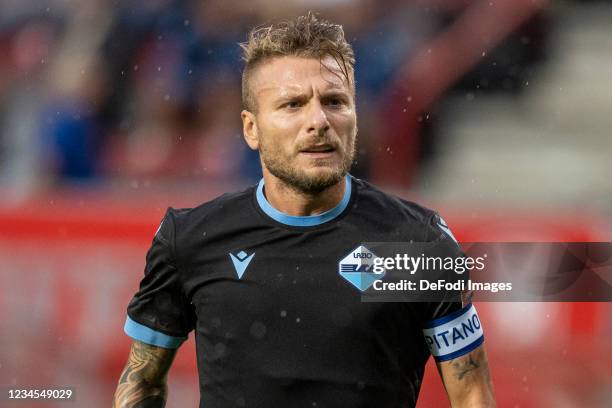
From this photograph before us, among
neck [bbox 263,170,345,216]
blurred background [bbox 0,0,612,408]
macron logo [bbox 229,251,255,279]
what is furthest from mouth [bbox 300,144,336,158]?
blurred background [bbox 0,0,612,408]

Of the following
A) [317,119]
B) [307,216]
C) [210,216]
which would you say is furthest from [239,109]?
[317,119]

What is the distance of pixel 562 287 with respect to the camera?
223 inches

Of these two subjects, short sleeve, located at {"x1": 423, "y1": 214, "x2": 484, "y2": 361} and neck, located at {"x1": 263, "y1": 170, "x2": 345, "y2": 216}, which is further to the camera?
neck, located at {"x1": 263, "y1": 170, "x2": 345, "y2": 216}

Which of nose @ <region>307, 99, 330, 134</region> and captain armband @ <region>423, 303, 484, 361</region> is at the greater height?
nose @ <region>307, 99, 330, 134</region>

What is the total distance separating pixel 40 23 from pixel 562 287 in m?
4.39

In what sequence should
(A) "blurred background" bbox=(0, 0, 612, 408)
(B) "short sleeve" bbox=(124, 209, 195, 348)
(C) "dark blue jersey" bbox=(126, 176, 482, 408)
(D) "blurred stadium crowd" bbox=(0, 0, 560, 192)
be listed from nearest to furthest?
(C) "dark blue jersey" bbox=(126, 176, 482, 408) → (B) "short sleeve" bbox=(124, 209, 195, 348) → (A) "blurred background" bbox=(0, 0, 612, 408) → (D) "blurred stadium crowd" bbox=(0, 0, 560, 192)

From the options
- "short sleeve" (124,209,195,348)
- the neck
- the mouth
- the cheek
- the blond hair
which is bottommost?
"short sleeve" (124,209,195,348)

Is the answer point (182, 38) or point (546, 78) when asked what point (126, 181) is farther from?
point (546, 78)

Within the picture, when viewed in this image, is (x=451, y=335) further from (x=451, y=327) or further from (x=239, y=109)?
(x=239, y=109)

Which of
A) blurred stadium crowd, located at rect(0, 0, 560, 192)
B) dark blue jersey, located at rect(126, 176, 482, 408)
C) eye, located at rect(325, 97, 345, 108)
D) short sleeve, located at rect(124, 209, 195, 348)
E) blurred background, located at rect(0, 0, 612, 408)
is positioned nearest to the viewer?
dark blue jersey, located at rect(126, 176, 482, 408)

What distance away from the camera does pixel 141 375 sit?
3021mm

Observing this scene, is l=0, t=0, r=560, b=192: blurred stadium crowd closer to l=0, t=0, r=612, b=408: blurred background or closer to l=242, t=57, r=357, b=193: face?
l=0, t=0, r=612, b=408: blurred background

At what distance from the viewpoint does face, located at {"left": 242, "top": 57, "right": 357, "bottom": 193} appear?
108 inches

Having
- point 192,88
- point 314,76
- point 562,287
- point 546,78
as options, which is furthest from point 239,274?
point 546,78
